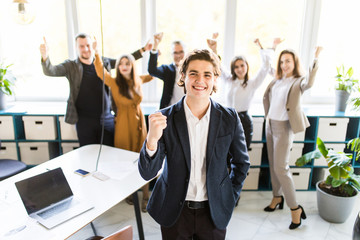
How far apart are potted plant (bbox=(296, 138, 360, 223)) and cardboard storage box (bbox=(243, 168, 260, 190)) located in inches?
22.1

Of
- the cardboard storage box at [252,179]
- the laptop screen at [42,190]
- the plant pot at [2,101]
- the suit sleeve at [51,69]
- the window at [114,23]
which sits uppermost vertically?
the window at [114,23]

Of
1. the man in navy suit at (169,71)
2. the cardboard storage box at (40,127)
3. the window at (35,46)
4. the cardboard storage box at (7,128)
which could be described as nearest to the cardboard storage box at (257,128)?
the man in navy suit at (169,71)

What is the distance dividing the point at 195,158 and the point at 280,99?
63.2 inches

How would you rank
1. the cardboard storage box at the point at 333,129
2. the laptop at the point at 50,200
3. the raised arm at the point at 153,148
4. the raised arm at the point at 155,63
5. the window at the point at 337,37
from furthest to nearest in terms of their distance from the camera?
the window at the point at 337,37, the cardboard storage box at the point at 333,129, the raised arm at the point at 155,63, the laptop at the point at 50,200, the raised arm at the point at 153,148

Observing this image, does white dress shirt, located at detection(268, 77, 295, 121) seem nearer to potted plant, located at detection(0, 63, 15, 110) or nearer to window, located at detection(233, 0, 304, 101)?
window, located at detection(233, 0, 304, 101)

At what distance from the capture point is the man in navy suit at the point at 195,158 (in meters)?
1.39

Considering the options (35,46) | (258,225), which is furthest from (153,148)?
(35,46)

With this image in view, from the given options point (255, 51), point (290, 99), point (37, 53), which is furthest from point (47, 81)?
point (290, 99)

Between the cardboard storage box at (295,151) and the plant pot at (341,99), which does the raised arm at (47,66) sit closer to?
the cardboard storage box at (295,151)

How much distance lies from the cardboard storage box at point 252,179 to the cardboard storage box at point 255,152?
9 centimetres

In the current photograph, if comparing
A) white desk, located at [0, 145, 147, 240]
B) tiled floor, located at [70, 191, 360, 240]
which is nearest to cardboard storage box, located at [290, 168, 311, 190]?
tiled floor, located at [70, 191, 360, 240]

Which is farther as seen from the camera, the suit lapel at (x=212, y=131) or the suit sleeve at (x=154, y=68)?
the suit sleeve at (x=154, y=68)

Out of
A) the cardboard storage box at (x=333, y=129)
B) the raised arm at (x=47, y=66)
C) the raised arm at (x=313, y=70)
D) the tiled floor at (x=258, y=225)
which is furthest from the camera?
the cardboard storage box at (x=333, y=129)

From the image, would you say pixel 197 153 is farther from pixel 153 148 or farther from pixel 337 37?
pixel 337 37
